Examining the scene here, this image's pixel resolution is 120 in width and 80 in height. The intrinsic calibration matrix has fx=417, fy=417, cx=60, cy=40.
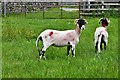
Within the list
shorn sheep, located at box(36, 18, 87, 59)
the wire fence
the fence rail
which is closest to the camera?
shorn sheep, located at box(36, 18, 87, 59)

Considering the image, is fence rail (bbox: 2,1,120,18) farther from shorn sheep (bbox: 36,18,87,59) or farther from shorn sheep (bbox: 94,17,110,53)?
shorn sheep (bbox: 36,18,87,59)

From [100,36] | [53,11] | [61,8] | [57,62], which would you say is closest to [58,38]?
[57,62]

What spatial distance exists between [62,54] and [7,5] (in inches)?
642

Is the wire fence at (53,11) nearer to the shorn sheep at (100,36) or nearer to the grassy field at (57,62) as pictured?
the grassy field at (57,62)

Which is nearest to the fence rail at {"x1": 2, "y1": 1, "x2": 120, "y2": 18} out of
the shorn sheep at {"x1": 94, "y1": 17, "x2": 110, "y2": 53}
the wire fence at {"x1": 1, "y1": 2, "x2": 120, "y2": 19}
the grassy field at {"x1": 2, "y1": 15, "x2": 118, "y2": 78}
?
the wire fence at {"x1": 1, "y1": 2, "x2": 120, "y2": 19}

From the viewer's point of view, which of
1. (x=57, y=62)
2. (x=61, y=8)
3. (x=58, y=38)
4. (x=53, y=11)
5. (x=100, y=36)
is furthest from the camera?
(x=61, y=8)

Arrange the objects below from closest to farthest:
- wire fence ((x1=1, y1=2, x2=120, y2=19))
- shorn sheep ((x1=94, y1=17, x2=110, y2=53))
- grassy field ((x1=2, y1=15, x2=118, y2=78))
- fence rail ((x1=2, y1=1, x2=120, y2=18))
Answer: grassy field ((x1=2, y1=15, x2=118, y2=78)) → shorn sheep ((x1=94, y1=17, x2=110, y2=53)) → wire fence ((x1=1, y1=2, x2=120, y2=19)) → fence rail ((x1=2, y1=1, x2=120, y2=18))

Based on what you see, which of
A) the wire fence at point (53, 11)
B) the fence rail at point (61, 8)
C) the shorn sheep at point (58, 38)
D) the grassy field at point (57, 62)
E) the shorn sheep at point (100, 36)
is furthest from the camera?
the fence rail at point (61, 8)

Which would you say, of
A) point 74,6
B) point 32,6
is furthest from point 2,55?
point 74,6

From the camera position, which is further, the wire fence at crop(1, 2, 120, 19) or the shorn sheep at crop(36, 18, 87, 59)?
the wire fence at crop(1, 2, 120, 19)

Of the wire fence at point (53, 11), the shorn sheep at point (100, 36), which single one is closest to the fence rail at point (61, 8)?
the wire fence at point (53, 11)

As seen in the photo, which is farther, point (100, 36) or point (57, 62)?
point (100, 36)

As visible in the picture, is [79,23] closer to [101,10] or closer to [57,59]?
[57,59]

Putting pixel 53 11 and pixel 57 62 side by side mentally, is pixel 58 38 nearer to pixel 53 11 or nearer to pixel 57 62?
pixel 57 62
